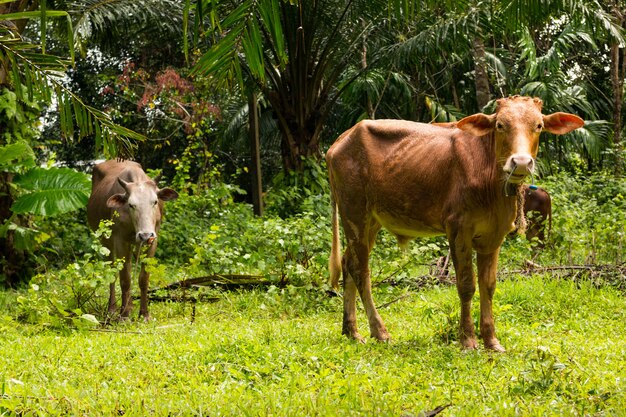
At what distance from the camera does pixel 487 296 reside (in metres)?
6.30

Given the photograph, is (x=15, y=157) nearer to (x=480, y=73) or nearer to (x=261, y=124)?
(x=480, y=73)

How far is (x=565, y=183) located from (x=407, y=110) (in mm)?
7517

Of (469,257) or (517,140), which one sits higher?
(517,140)

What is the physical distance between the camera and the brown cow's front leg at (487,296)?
6168mm

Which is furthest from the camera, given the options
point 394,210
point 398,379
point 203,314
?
point 203,314

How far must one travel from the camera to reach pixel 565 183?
47.4 ft

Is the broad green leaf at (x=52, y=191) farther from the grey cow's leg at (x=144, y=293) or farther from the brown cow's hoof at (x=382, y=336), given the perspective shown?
the brown cow's hoof at (x=382, y=336)

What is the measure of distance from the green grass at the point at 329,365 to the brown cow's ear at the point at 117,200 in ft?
4.65

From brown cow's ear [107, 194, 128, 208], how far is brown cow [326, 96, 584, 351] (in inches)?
108

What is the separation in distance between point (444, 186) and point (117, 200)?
4.07 metres

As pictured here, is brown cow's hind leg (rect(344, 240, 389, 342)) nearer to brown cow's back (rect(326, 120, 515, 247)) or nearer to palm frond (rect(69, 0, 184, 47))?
brown cow's back (rect(326, 120, 515, 247))

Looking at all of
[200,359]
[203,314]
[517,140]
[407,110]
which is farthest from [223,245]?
[407,110]

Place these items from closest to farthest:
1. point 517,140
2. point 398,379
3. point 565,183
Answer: point 398,379, point 517,140, point 565,183

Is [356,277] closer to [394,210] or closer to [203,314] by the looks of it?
[394,210]
